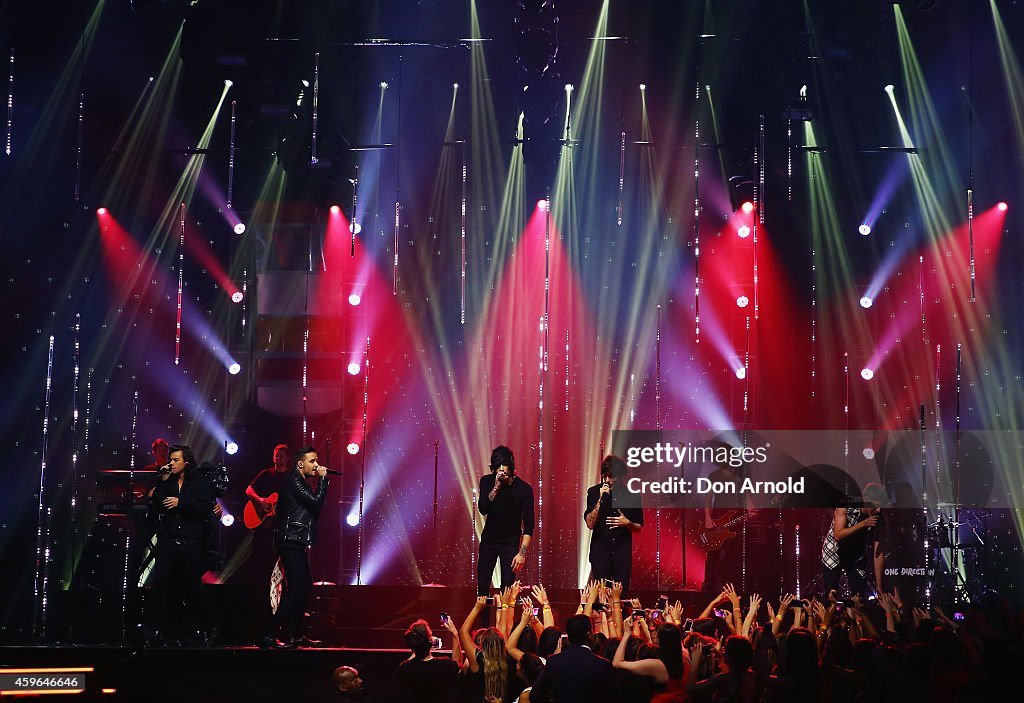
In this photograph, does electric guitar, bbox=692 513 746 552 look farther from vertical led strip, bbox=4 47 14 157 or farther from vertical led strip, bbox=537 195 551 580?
vertical led strip, bbox=4 47 14 157

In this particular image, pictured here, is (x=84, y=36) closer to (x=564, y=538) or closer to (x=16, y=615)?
(x=16, y=615)

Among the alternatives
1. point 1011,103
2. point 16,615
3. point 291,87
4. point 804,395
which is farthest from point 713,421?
point 16,615

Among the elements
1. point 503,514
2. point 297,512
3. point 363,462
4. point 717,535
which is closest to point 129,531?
point 363,462

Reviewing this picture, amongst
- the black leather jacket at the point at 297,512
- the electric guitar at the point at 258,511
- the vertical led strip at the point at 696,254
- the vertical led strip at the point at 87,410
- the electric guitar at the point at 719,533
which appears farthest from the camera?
the vertical led strip at the point at 696,254

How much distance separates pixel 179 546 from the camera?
274 inches

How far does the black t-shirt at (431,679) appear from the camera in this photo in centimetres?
492

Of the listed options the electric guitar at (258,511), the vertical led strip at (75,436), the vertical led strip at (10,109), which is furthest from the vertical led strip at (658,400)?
the vertical led strip at (10,109)

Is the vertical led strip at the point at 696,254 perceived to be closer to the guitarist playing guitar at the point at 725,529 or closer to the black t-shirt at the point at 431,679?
the guitarist playing guitar at the point at 725,529

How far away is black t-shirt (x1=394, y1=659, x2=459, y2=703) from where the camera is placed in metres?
4.92

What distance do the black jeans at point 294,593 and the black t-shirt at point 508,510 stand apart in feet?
4.14

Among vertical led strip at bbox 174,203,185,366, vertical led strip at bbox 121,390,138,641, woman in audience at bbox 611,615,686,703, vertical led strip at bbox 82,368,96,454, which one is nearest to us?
woman in audience at bbox 611,615,686,703

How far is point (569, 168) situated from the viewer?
12688mm

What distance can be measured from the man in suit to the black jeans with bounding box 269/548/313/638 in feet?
8.73

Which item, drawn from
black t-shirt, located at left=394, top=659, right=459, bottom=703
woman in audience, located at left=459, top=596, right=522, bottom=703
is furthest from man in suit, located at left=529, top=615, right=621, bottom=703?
black t-shirt, located at left=394, top=659, right=459, bottom=703
